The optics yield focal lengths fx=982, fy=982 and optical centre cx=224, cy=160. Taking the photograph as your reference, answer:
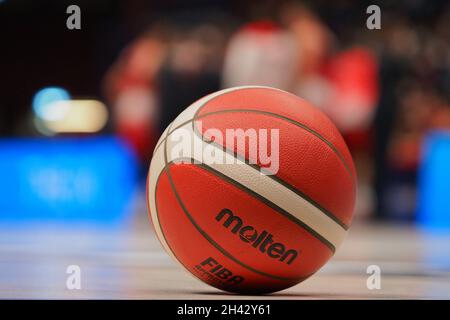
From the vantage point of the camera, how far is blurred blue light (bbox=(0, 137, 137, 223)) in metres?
8.43

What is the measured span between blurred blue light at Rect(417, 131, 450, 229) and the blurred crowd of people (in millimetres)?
173

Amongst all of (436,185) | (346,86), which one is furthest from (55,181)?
(346,86)

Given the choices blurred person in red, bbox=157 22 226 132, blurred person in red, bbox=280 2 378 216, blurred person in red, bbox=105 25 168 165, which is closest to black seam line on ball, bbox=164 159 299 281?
blurred person in red, bbox=157 22 226 132

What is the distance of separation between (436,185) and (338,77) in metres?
5.59

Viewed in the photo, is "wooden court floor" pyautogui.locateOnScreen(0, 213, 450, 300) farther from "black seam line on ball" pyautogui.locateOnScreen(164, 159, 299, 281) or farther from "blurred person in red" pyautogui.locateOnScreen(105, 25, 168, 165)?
"blurred person in red" pyautogui.locateOnScreen(105, 25, 168, 165)

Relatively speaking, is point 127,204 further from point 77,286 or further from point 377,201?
point 77,286

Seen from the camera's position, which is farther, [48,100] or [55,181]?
[48,100]

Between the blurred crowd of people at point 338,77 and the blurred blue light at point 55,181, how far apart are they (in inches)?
62.9

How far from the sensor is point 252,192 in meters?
3.05

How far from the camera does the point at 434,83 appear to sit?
36.6 ft

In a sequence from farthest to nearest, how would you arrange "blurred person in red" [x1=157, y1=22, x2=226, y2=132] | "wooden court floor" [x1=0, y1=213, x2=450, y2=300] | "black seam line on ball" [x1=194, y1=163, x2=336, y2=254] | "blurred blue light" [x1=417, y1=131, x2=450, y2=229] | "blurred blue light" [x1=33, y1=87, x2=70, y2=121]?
1. "blurred blue light" [x1=33, y1=87, x2=70, y2=121]
2. "blurred person in red" [x1=157, y1=22, x2=226, y2=132]
3. "blurred blue light" [x1=417, y1=131, x2=450, y2=229]
4. "wooden court floor" [x1=0, y1=213, x2=450, y2=300]
5. "black seam line on ball" [x1=194, y1=163, x2=336, y2=254]

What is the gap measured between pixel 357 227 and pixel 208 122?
15.6ft

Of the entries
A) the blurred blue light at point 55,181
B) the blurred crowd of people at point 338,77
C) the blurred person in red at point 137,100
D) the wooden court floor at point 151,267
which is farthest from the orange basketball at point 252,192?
the blurred person in red at point 137,100

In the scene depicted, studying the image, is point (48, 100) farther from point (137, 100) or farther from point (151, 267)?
point (151, 267)
